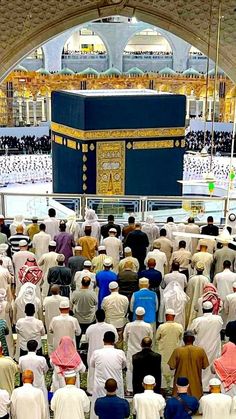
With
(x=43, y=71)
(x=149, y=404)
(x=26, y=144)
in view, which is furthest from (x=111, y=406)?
(x=43, y=71)

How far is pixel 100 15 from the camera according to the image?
11.7 meters

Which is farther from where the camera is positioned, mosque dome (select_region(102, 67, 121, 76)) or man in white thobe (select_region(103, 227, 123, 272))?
mosque dome (select_region(102, 67, 121, 76))

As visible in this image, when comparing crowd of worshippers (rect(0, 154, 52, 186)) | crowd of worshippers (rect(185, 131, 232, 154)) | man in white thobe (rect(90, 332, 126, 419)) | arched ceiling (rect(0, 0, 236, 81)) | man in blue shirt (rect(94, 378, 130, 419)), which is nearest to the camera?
man in blue shirt (rect(94, 378, 130, 419))

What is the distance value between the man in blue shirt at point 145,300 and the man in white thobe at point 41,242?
201cm

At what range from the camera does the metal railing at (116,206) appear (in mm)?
10367

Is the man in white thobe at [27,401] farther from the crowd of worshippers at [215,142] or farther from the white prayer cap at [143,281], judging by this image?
the crowd of worshippers at [215,142]

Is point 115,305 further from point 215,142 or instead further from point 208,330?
point 215,142

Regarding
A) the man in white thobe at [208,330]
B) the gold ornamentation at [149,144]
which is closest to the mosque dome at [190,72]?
the gold ornamentation at [149,144]

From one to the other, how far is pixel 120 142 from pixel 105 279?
6790 mm

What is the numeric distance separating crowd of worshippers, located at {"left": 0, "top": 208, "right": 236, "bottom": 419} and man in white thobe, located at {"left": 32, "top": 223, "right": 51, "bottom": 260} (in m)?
0.01

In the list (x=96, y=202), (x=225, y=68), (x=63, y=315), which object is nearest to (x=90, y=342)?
(x=63, y=315)

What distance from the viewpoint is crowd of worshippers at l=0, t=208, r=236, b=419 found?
5.05 meters

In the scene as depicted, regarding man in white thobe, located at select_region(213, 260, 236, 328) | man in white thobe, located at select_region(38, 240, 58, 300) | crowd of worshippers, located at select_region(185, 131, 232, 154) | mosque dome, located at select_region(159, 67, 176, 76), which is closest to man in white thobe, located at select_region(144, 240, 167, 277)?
man in white thobe, located at select_region(213, 260, 236, 328)

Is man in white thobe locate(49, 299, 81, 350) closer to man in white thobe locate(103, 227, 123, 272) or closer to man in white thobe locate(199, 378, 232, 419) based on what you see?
man in white thobe locate(199, 378, 232, 419)
